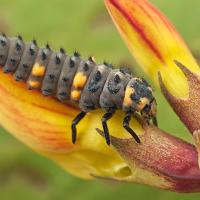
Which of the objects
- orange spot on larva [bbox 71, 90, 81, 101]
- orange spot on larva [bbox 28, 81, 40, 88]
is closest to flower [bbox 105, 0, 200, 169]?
orange spot on larva [bbox 71, 90, 81, 101]

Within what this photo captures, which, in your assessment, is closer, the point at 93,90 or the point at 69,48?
the point at 93,90

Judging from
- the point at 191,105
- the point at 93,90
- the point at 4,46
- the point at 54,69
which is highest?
the point at 4,46

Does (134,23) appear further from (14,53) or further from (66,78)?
(14,53)

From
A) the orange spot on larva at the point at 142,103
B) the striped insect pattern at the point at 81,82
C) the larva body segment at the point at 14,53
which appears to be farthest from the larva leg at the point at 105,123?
the larva body segment at the point at 14,53

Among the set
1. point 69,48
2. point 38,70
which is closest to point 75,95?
point 38,70

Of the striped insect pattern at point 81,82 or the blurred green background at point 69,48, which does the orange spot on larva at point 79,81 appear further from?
the blurred green background at point 69,48

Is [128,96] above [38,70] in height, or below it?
below

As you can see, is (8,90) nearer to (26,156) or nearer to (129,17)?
(129,17)
